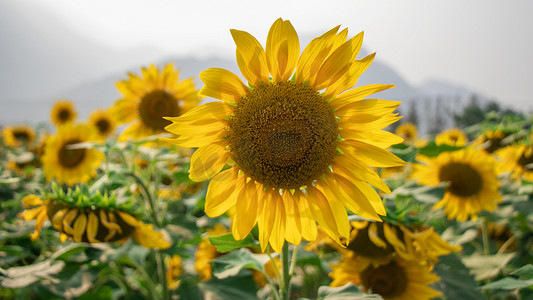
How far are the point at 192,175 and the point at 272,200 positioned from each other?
0.93 ft

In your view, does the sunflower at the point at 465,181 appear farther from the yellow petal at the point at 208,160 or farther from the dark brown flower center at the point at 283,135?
the yellow petal at the point at 208,160

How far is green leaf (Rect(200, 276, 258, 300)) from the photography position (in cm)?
178

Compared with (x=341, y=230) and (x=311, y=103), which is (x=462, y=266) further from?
(x=311, y=103)

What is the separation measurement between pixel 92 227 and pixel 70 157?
2.11 m

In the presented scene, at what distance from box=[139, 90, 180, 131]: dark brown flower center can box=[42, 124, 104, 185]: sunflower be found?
2.28 ft

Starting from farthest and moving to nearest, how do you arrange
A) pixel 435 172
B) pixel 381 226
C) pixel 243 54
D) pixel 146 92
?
pixel 146 92
pixel 435 172
pixel 381 226
pixel 243 54

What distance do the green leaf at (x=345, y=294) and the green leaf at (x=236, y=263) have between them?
25 cm

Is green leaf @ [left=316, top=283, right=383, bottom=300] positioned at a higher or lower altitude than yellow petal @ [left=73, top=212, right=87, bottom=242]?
lower

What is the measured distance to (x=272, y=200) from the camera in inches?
45.3

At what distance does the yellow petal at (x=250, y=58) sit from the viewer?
101 centimetres

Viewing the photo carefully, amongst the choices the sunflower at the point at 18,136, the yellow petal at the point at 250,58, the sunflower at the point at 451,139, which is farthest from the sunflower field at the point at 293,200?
the sunflower at the point at 18,136

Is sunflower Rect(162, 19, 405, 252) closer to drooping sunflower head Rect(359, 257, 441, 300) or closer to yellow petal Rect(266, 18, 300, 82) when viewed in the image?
yellow petal Rect(266, 18, 300, 82)

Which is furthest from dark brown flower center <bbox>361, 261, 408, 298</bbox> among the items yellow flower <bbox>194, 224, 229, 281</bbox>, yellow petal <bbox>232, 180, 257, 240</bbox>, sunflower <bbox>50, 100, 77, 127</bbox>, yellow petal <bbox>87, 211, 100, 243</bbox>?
sunflower <bbox>50, 100, 77, 127</bbox>

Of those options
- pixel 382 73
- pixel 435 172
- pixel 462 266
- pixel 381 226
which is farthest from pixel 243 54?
pixel 382 73
